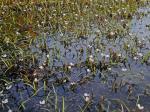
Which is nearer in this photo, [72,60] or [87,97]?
[87,97]

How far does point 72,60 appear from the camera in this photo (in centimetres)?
897

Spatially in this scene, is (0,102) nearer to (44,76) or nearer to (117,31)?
(44,76)

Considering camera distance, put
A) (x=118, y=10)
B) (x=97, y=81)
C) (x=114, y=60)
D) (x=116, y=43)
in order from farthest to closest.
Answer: (x=118, y=10)
(x=116, y=43)
(x=114, y=60)
(x=97, y=81)

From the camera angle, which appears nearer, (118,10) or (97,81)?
(97,81)

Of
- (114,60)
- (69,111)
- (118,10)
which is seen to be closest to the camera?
(69,111)

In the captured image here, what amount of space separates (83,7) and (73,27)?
273cm

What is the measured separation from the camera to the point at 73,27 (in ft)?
38.0

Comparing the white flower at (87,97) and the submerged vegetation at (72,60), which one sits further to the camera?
the submerged vegetation at (72,60)

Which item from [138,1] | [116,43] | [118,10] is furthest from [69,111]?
[138,1]

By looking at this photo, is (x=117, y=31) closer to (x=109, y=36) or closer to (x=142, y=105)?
(x=109, y=36)

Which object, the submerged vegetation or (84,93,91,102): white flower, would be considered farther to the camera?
the submerged vegetation

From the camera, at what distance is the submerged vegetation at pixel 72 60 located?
6.94 metres

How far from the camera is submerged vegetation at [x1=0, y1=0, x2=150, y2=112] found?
6.94 metres

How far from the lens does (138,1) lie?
50.1ft
